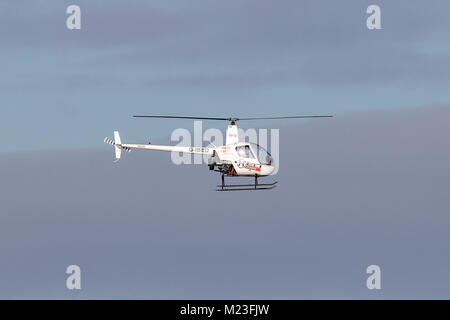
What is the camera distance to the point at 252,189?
74812mm

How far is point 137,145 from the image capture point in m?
76.7

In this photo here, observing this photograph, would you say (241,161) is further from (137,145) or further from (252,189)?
(137,145)
